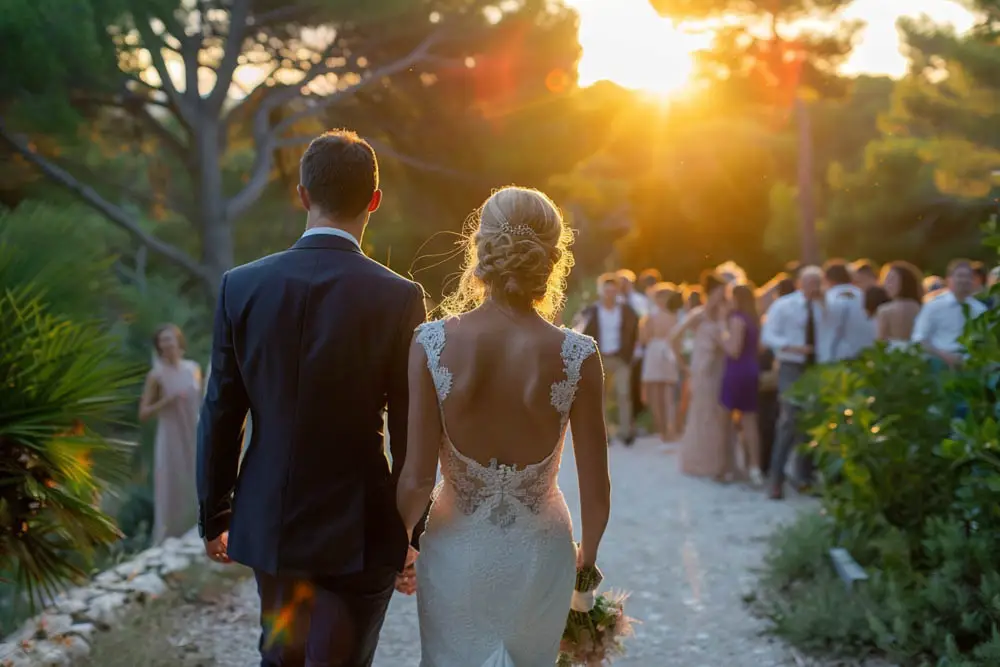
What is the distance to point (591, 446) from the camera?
290cm

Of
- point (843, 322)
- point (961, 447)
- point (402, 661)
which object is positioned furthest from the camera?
point (843, 322)

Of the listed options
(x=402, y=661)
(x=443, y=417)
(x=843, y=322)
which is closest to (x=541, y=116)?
(x=843, y=322)

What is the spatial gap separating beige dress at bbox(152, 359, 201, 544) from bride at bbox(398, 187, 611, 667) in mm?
A: 5614

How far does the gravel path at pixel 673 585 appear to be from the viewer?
533 cm

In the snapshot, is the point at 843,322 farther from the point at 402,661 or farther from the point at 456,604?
the point at 456,604

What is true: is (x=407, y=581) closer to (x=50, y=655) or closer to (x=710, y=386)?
Result: (x=50, y=655)

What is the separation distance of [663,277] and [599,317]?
23973 mm

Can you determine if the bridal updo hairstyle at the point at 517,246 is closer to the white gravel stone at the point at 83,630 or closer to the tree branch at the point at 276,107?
the white gravel stone at the point at 83,630

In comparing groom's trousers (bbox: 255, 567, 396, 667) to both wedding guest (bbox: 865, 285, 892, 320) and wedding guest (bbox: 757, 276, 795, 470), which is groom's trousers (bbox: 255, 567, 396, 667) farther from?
wedding guest (bbox: 757, 276, 795, 470)

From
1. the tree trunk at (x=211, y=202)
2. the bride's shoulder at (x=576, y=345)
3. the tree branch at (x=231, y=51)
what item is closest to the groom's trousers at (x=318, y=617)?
the bride's shoulder at (x=576, y=345)

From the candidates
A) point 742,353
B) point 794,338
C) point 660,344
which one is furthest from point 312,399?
point 660,344

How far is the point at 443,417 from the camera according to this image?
2.87 metres

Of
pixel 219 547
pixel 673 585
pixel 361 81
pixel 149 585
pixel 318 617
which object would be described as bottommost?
pixel 673 585

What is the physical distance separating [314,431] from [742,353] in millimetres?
7498
